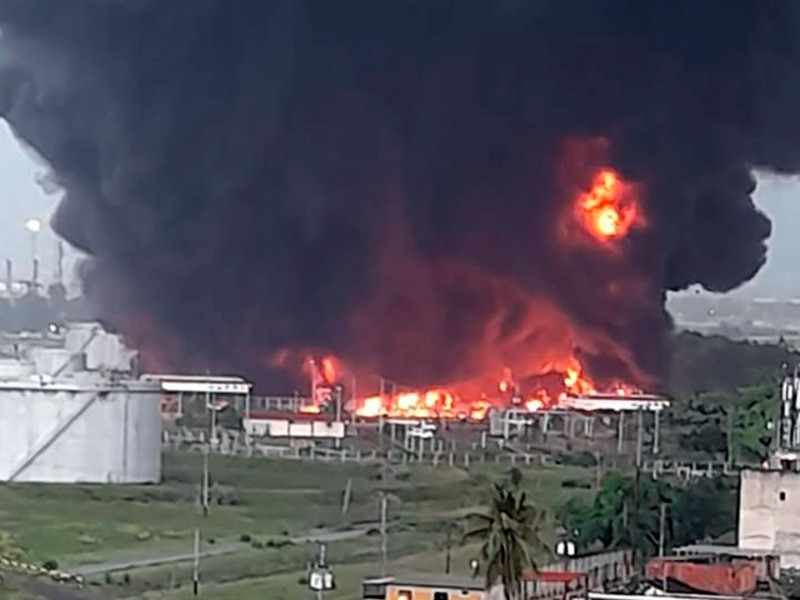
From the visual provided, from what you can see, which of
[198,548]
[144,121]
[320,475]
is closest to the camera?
[198,548]

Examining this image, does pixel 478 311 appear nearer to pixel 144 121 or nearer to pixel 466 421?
pixel 466 421

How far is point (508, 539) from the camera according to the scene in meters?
16.0

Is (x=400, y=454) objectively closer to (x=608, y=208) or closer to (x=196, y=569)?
(x=196, y=569)

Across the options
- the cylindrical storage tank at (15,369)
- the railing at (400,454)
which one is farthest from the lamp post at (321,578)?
the cylindrical storage tank at (15,369)

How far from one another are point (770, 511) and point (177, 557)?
4.36 metres

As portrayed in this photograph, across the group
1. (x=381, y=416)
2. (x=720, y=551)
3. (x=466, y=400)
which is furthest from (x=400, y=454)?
(x=720, y=551)

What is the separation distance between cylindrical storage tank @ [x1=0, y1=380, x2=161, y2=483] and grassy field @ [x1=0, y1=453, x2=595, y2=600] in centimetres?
14

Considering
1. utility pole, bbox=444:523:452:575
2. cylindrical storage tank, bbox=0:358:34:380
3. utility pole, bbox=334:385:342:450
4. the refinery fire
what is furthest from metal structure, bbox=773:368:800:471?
cylindrical storage tank, bbox=0:358:34:380

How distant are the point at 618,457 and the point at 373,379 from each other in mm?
2180

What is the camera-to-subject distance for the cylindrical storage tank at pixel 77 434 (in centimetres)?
2003

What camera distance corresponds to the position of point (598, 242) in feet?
70.7

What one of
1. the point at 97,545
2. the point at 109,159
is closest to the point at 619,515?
the point at 97,545

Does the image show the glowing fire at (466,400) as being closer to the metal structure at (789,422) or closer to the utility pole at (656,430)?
the utility pole at (656,430)

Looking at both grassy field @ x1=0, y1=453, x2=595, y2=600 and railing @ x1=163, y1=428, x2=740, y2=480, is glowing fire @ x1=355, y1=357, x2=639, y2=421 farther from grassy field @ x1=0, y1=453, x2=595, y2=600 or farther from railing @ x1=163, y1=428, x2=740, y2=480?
grassy field @ x1=0, y1=453, x2=595, y2=600
